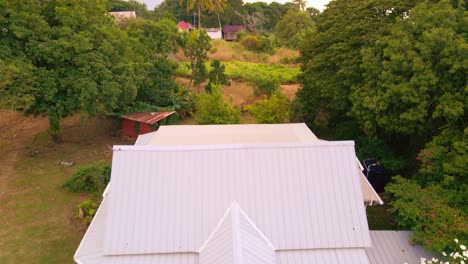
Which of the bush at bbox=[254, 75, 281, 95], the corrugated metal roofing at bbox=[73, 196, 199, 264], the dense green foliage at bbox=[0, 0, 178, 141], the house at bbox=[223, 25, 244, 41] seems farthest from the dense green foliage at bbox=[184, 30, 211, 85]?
the house at bbox=[223, 25, 244, 41]

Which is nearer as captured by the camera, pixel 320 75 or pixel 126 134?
pixel 320 75

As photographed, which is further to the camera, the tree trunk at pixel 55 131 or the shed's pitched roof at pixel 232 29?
the shed's pitched roof at pixel 232 29

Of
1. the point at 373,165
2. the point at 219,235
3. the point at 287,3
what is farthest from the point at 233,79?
the point at 287,3

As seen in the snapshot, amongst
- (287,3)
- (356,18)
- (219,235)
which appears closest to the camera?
(219,235)

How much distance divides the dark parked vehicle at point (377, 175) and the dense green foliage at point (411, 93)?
49 centimetres

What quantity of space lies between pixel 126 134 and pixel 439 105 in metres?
17.1

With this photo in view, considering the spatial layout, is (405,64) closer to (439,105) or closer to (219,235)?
(439,105)

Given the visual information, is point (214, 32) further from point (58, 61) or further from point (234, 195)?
point (234, 195)

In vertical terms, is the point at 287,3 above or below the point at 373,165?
above

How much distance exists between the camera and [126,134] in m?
22.3

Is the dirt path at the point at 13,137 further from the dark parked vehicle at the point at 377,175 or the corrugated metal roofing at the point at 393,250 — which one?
the dark parked vehicle at the point at 377,175

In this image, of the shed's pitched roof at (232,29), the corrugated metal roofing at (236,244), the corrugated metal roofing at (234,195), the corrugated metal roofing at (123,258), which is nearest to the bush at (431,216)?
the corrugated metal roofing at (234,195)

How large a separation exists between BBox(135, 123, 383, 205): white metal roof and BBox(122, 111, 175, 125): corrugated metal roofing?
4.86m

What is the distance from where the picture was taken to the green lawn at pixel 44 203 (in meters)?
12.5
